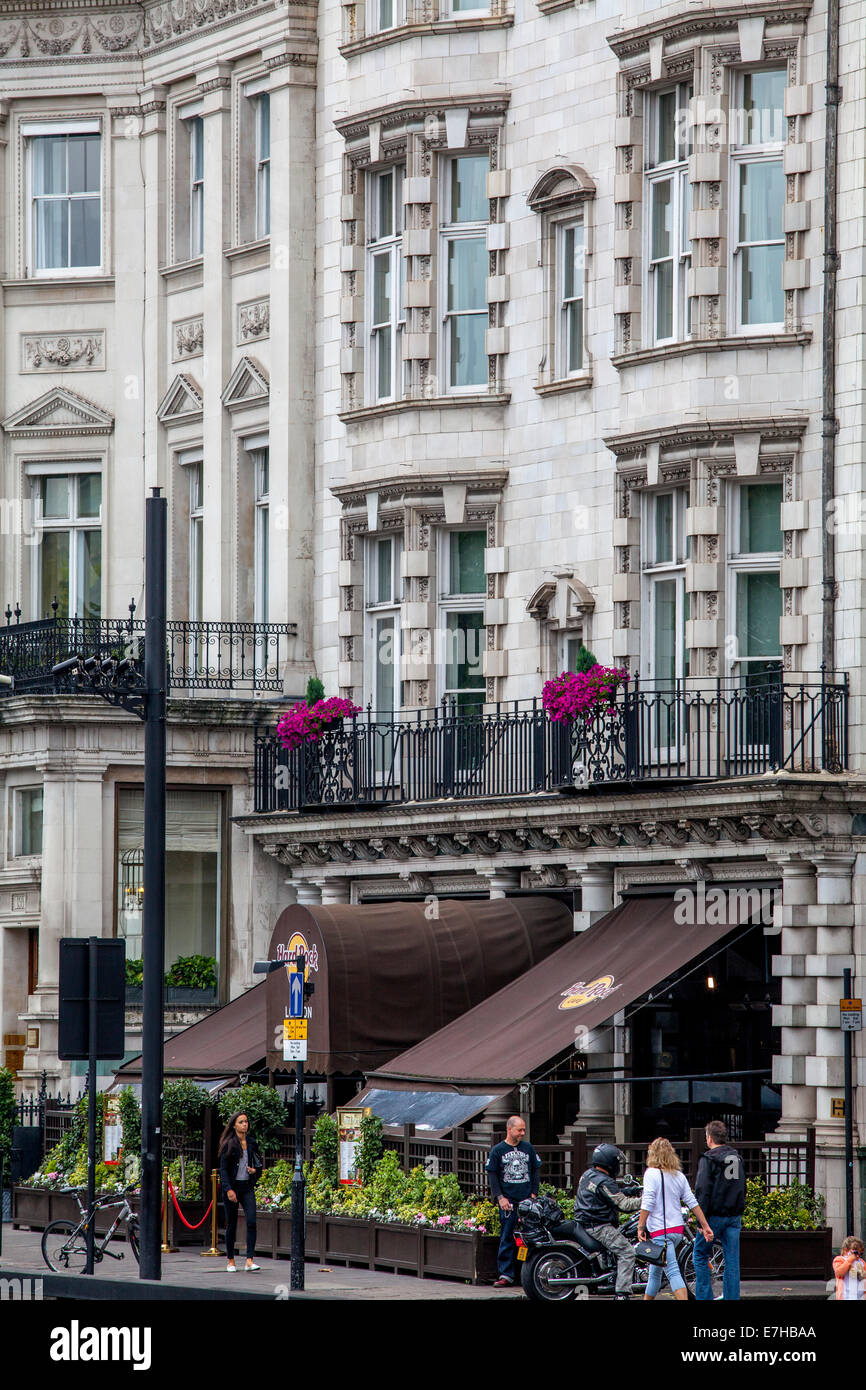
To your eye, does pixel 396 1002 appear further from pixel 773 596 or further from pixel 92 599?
pixel 92 599

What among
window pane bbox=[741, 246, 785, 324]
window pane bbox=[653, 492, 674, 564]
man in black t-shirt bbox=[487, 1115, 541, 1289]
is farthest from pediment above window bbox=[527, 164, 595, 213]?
man in black t-shirt bbox=[487, 1115, 541, 1289]

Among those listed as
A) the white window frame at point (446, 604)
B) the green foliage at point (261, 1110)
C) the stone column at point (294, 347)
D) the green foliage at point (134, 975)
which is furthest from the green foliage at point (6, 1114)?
the white window frame at point (446, 604)

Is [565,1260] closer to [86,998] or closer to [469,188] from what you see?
[86,998]

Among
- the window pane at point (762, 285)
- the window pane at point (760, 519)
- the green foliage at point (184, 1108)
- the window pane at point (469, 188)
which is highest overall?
the window pane at point (469, 188)

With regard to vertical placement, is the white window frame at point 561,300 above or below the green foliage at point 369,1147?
above

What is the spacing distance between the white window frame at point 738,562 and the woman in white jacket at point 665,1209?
28.2 feet

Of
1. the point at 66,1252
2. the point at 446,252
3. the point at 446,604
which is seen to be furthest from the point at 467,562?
the point at 66,1252

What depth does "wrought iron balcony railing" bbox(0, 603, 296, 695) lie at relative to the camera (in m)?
37.1

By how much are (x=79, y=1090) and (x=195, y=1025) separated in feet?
5.98

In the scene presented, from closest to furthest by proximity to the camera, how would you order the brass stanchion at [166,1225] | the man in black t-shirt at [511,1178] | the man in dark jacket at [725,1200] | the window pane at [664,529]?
the man in dark jacket at [725,1200]
the man in black t-shirt at [511,1178]
the brass stanchion at [166,1225]
the window pane at [664,529]

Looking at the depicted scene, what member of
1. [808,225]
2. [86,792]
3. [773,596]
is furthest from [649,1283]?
[86,792]

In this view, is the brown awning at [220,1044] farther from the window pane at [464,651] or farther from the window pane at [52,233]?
the window pane at [52,233]

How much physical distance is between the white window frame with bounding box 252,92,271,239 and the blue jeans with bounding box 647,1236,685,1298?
19.2 meters

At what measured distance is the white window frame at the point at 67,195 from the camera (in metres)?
40.2
